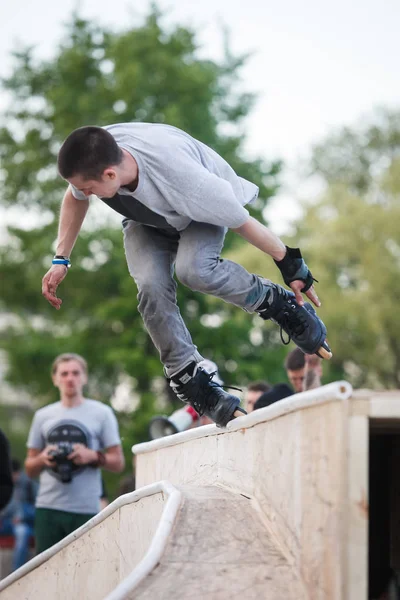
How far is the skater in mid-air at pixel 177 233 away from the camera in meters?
4.54

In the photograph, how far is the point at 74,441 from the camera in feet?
25.5

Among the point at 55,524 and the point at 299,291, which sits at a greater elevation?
the point at 299,291

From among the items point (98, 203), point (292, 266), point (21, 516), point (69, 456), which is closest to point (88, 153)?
point (292, 266)

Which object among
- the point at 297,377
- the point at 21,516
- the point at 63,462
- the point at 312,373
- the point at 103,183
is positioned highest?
the point at 21,516

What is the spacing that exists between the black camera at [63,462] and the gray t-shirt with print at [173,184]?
3.30m

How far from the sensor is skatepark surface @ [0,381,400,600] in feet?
10.7

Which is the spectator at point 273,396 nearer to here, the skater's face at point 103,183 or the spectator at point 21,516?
the skater's face at point 103,183

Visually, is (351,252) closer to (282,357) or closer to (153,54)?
(282,357)

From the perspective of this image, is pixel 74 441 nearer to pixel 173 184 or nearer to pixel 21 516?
pixel 173 184

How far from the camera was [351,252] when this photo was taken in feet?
98.4

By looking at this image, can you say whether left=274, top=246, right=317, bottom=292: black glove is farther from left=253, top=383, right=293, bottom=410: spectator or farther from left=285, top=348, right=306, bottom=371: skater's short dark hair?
left=285, top=348, right=306, bottom=371: skater's short dark hair

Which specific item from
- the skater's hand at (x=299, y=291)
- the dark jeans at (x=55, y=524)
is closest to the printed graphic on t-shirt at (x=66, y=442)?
the dark jeans at (x=55, y=524)

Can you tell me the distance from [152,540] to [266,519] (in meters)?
0.62

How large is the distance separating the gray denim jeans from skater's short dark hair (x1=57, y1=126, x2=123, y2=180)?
68 centimetres
